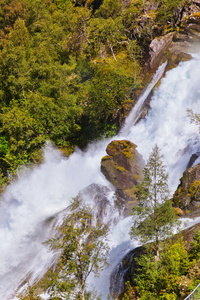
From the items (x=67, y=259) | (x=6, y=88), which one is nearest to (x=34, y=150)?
(x=6, y=88)

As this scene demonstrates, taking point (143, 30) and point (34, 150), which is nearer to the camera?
point (34, 150)

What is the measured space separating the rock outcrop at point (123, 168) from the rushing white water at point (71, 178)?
146 centimetres

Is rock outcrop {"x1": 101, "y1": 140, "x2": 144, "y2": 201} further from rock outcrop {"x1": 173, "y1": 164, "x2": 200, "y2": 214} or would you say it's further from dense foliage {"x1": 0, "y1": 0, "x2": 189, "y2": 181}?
dense foliage {"x1": 0, "y1": 0, "x2": 189, "y2": 181}

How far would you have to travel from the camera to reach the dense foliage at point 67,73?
35625mm

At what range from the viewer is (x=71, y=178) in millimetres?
31938

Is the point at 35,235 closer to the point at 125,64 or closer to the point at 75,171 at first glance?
the point at 75,171

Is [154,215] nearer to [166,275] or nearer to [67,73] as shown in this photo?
[166,275]

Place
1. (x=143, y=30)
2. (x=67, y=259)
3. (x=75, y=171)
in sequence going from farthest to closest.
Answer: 1. (x=143, y=30)
2. (x=75, y=171)
3. (x=67, y=259)

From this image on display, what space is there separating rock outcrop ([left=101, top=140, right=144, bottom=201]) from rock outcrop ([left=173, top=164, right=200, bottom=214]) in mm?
4975

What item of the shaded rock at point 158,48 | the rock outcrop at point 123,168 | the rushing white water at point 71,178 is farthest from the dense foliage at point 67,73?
the rock outcrop at point 123,168

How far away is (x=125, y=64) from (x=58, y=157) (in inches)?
680

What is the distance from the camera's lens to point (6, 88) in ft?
128

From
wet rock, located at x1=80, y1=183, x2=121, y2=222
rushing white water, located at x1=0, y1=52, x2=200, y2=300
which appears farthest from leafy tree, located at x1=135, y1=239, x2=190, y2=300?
wet rock, located at x1=80, y1=183, x2=121, y2=222

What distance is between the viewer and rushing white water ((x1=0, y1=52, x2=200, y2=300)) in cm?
2325
